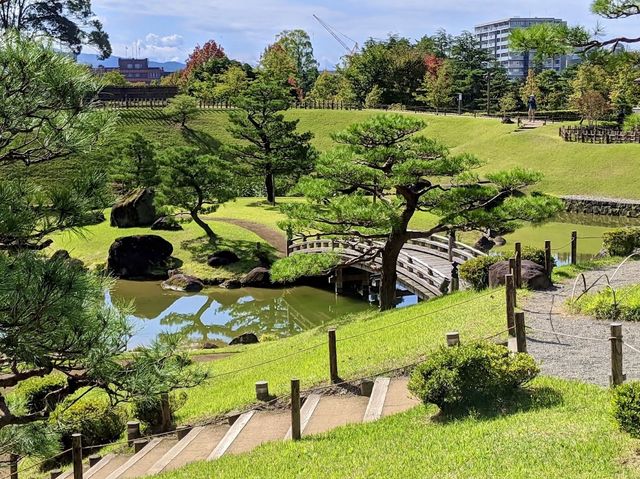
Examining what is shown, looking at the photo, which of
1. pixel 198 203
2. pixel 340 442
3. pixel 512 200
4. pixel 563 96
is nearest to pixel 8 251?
pixel 340 442

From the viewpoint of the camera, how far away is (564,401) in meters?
8.62

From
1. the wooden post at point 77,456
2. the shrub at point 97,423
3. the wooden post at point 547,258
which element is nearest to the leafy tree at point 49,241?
the wooden post at point 77,456

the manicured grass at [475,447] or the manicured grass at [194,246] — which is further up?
the manicured grass at [475,447]

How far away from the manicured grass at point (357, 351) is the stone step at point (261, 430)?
686mm

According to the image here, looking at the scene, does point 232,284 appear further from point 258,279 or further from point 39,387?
point 39,387

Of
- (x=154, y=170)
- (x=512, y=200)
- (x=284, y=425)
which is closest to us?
(x=284, y=425)

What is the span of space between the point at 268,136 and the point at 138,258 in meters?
13.8

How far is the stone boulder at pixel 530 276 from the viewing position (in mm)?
16047

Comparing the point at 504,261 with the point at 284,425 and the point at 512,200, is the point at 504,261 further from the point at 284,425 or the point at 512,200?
the point at 284,425

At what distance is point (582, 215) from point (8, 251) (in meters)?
37.2

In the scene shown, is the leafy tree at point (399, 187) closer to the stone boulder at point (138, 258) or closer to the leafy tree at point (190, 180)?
the stone boulder at point (138, 258)

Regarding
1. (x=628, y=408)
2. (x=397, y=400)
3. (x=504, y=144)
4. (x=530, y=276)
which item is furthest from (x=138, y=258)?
(x=504, y=144)

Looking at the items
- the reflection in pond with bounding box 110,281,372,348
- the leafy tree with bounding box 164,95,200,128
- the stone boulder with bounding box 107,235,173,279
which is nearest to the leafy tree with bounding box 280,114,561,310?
the reflection in pond with bounding box 110,281,372,348

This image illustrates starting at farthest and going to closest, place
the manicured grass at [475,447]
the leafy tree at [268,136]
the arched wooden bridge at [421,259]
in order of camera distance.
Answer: the leafy tree at [268,136] → the arched wooden bridge at [421,259] → the manicured grass at [475,447]
